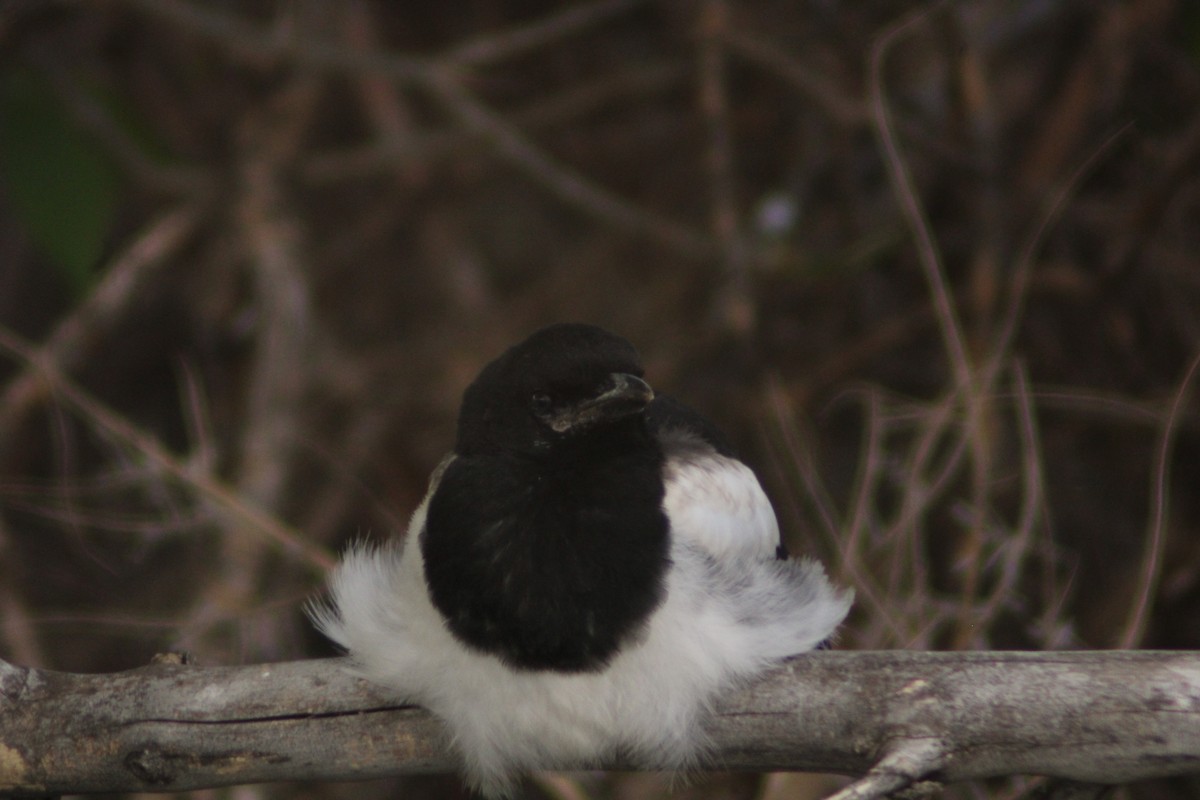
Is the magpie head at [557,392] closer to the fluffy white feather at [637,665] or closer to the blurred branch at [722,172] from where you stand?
the fluffy white feather at [637,665]

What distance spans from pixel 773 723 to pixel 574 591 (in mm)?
279

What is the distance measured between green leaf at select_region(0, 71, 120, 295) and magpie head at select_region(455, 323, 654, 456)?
5.16 feet

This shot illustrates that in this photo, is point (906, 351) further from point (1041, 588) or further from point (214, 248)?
point (214, 248)

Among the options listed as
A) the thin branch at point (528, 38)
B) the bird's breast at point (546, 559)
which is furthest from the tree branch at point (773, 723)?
the thin branch at point (528, 38)

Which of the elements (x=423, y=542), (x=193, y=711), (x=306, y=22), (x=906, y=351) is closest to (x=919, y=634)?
(x=423, y=542)

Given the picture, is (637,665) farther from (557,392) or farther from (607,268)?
(607,268)

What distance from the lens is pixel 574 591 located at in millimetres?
1661

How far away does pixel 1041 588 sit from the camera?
294 centimetres

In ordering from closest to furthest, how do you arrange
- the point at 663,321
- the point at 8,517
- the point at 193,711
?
the point at 193,711, the point at 8,517, the point at 663,321

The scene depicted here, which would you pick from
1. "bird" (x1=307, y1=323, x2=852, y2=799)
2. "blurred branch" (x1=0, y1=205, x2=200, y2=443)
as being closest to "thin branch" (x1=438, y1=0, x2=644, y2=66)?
"blurred branch" (x1=0, y1=205, x2=200, y2=443)

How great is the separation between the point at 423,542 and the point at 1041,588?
65.7 inches

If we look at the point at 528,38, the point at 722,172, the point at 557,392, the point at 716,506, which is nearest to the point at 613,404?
the point at 557,392

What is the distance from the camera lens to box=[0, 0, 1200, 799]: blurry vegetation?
9.93 ft

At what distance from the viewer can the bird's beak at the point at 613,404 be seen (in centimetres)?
170
